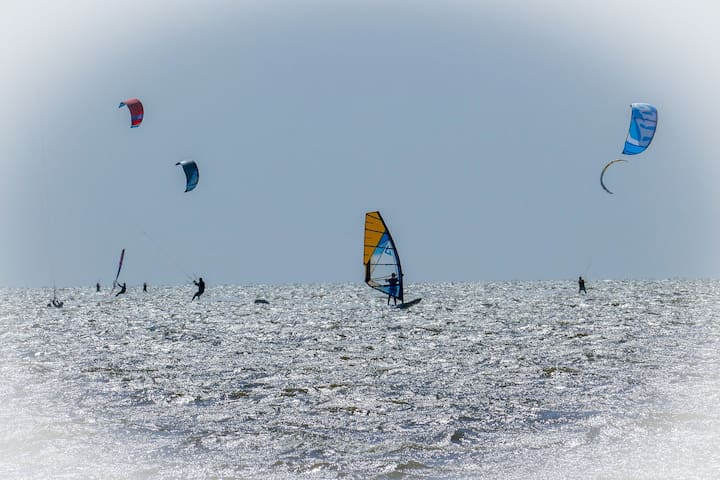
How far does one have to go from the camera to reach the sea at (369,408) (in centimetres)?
867

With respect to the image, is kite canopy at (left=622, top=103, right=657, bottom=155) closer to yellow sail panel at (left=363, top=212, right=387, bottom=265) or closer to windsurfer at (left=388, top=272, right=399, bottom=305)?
yellow sail panel at (left=363, top=212, right=387, bottom=265)

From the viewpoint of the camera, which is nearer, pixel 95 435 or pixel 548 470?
pixel 548 470

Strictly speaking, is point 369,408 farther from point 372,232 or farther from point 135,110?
point 135,110

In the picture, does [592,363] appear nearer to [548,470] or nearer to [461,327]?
[548,470]

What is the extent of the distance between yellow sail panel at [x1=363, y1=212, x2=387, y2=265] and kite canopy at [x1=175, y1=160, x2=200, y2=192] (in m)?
7.63

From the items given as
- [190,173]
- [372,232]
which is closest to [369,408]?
[372,232]

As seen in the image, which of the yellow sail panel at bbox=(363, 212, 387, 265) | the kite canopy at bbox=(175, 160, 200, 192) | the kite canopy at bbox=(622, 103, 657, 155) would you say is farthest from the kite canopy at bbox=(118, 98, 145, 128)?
the kite canopy at bbox=(622, 103, 657, 155)

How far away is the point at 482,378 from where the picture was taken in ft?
46.9

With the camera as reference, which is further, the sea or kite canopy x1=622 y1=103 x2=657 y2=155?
kite canopy x1=622 y1=103 x2=657 y2=155

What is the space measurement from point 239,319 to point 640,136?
17.2m

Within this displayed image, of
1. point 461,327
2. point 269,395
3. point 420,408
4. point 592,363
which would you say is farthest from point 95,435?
point 461,327

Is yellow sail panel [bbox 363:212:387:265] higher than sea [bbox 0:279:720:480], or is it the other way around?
yellow sail panel [bbox 363:212:387:265]

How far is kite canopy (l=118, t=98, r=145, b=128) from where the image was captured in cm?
3127

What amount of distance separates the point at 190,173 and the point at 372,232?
828 cm
